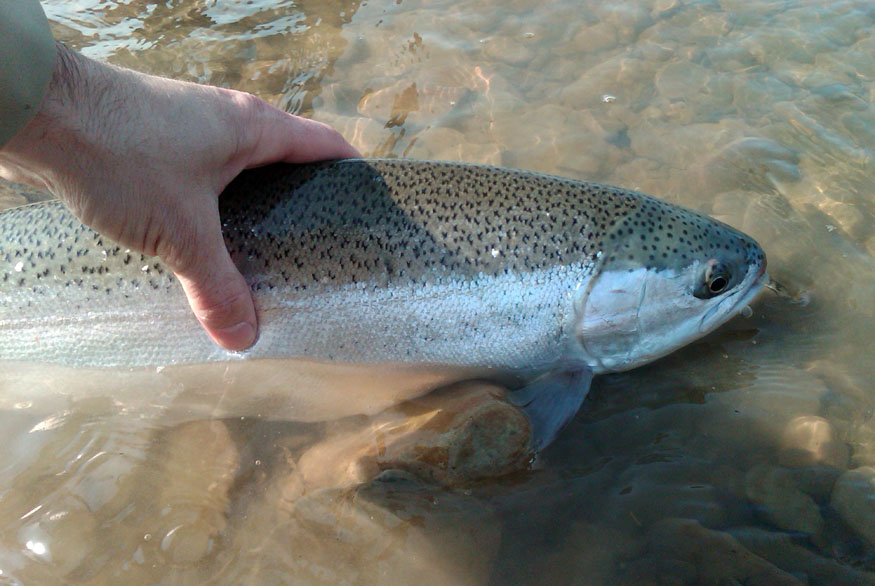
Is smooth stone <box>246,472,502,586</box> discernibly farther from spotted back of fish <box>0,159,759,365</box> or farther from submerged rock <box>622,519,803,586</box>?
spotted back of fish <box>0,159,759,365</box>

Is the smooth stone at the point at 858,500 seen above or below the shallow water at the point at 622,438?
below

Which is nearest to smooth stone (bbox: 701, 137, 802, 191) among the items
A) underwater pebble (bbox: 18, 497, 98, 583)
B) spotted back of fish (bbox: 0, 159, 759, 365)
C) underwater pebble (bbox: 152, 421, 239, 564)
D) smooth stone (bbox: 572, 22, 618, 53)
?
spotted back of fish (bbox: 0, 159, 759, 365)

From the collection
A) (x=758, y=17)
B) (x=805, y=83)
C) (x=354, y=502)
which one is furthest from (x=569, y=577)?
(x=758, y=17)

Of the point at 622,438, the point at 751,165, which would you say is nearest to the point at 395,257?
the point at 622,438

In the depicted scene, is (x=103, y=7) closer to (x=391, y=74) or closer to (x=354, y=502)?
(x=391, y=74)

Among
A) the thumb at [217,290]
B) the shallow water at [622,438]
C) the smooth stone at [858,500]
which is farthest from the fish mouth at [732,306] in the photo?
the thumb at [217,290]

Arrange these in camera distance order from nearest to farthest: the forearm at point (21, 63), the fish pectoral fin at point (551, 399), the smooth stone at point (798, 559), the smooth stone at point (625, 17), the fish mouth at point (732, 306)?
the forearm at point (21, 63), the smooth stone at point (798, 559), the fish pectoral fin at point (551, 399), the fish mouth at point (732, 306), the smooth stone at point (625, 17)

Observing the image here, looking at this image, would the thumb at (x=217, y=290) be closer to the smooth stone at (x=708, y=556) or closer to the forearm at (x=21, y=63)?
the forearm at (x=21, y=63)
